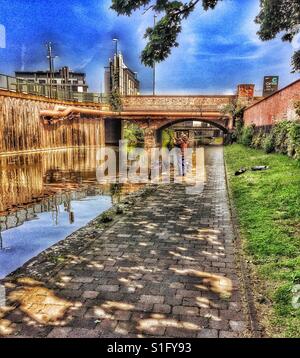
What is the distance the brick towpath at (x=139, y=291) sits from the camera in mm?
3109

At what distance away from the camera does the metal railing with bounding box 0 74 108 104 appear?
802 inches

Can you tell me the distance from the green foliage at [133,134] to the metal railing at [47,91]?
3.90 meters

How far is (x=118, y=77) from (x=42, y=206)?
37965mm

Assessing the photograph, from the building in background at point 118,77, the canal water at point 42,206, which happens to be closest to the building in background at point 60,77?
the building in background at point 118,77

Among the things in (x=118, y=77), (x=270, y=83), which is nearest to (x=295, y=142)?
(x=270, y=83)

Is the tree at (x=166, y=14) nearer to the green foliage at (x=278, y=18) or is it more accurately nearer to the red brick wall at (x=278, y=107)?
the green foliage at (x=278, y=18)

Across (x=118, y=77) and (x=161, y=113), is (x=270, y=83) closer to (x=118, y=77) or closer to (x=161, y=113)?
(x=161, y=113)

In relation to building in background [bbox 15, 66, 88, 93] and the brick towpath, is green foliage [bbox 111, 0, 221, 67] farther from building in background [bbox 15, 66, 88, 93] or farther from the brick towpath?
building in background [bbox 15, 66, 88, 93]

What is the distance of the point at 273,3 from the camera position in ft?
31.0

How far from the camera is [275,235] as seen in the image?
5316 mm

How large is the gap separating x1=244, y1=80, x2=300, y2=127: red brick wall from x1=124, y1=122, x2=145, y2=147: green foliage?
14.0 m
